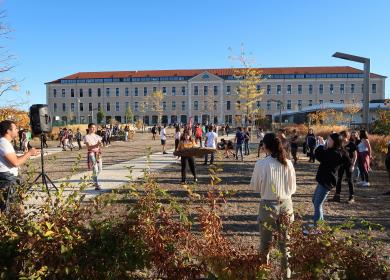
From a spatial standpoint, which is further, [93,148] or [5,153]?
[93,148]

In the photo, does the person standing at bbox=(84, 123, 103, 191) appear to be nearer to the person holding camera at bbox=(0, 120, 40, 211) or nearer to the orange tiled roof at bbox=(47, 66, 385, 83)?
the person holding camera at bbox=(0, 120, 40, 211)

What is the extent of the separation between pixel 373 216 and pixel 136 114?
3567 inches

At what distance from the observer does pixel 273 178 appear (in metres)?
4.07

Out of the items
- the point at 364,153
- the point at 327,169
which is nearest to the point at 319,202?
the point at 327,169

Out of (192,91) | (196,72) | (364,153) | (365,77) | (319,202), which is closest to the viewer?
(319,202)

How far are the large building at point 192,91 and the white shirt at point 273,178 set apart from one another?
81.6m

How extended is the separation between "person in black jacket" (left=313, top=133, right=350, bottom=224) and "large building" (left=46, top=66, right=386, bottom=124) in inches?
3119

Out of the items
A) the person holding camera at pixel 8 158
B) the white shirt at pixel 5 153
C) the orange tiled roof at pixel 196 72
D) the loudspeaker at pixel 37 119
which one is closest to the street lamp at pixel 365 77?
the loudspeaker at pixel 37 119

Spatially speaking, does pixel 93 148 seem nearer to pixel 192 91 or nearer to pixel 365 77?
pixel 365 77

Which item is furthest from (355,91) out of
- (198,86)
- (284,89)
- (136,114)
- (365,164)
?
(365,164)

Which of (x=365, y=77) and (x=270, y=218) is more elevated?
(x=365, y=77)

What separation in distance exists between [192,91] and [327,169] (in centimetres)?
8733

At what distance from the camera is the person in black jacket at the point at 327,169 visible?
591 cm

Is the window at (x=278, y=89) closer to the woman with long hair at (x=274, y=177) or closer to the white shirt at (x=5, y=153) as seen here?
the white shirt at (x=5, y=153)
